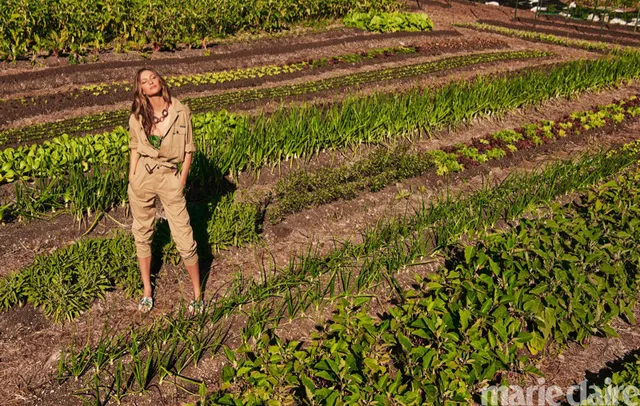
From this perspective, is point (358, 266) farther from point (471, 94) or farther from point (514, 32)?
point (514, 32)

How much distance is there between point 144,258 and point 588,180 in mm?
5581

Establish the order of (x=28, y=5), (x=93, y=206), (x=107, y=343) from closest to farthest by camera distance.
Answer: (x=107, y=343)
(x=93, y=206)
(x=28, y=5)

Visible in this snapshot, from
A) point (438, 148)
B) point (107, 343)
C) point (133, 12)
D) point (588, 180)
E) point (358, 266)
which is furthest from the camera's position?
point (133, 12)

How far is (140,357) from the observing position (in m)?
4.01

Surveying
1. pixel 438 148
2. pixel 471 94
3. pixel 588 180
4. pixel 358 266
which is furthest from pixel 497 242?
pixel 471 94

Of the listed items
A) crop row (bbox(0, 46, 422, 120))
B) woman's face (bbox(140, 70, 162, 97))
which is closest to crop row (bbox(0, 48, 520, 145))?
crop row (bbox(0, 46, 422, 120))

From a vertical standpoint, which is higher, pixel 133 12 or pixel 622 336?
pixel 133 12

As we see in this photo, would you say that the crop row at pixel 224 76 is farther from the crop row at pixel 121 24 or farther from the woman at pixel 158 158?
the woman at pixel 158 158

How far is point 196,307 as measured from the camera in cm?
442

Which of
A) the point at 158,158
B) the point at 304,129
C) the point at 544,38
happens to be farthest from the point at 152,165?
the point at 544,38

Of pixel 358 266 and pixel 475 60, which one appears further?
pixel 475 60

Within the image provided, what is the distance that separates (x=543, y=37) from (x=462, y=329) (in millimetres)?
16599

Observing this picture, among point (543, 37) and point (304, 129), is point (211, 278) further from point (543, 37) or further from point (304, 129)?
point (543, 37)

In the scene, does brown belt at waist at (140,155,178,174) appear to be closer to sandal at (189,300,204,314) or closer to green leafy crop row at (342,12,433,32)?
sandal at (189,300,204,314)
